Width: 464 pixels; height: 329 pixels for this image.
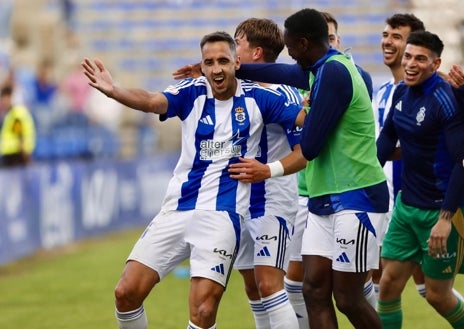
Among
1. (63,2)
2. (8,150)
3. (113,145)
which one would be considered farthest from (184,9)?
(8,150)

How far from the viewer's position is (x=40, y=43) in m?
24.3

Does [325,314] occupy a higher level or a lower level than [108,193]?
higher

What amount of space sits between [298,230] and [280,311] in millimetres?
1272

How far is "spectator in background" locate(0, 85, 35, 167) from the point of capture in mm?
16734

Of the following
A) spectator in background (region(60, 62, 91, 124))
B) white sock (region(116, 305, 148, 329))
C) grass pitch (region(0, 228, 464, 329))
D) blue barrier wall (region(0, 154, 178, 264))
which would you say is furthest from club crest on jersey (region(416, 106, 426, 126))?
spectator in background (region(60, 62, 91, 124))

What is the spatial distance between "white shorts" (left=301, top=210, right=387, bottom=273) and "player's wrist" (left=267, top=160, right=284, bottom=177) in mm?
435

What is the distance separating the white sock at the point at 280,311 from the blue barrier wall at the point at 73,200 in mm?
7540

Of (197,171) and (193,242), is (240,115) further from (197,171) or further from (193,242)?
(193,242)

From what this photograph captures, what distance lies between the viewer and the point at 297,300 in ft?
28.2

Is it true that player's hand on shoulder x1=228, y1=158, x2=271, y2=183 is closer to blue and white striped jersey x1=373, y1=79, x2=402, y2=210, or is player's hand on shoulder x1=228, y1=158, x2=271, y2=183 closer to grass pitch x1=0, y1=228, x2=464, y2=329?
blue and white striped jersey x1=373, y1=79, x2=402, y2=210

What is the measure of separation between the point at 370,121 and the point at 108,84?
172cm

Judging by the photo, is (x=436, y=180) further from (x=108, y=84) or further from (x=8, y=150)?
(x=8, y=150)

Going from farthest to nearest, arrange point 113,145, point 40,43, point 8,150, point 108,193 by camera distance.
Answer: point 40,43 → point 113,145 → point 108,193 → point 8,150

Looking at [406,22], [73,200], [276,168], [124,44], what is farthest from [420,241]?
[124,44]
